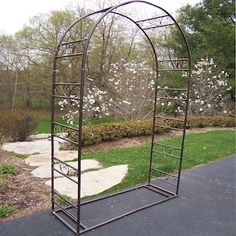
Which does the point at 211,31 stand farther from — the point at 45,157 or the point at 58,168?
the point at 58,168

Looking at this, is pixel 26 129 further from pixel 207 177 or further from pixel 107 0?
pixel 107 0

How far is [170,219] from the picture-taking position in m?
3.10

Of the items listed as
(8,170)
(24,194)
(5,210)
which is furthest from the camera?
(8,170)

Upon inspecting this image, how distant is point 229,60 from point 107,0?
6.17 metres

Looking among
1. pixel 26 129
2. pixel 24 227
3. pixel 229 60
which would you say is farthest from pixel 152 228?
pixel 229 60

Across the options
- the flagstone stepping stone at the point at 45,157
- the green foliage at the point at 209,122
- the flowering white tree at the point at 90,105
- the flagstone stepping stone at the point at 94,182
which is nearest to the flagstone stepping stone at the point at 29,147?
the flagstone stepping stone at the point at 45,157

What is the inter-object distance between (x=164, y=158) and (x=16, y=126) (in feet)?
12.7

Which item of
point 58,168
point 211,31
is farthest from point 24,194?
point 211,31

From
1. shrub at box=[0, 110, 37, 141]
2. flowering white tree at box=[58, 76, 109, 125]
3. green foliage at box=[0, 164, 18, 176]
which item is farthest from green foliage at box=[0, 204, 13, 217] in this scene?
flowering white tree at box=[58, 76, 109, 125]

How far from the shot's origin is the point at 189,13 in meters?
12.8

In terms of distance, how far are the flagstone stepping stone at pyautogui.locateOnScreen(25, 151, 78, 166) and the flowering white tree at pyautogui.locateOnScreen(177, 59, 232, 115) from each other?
620cm

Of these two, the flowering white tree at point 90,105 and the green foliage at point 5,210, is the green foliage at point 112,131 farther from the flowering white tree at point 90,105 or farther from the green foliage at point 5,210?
the green foliage at point 5,210

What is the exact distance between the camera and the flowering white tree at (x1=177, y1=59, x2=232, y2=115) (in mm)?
10625

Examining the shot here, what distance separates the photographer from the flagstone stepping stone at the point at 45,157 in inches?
197
